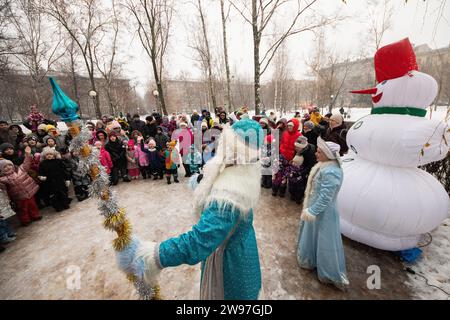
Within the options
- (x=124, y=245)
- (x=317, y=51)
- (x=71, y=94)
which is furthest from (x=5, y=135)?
(x=71, y=94)

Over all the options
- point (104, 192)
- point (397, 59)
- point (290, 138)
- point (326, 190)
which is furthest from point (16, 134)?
point (397, 59)

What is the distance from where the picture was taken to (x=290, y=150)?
17.6 ft

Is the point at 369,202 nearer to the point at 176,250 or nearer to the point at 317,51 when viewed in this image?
the point at 176,250

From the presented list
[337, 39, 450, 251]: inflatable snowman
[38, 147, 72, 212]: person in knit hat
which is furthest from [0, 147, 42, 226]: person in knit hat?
[337, 39, 450, 251]: inflatable snowman

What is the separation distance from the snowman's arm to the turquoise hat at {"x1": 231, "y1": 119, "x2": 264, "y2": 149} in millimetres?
1414

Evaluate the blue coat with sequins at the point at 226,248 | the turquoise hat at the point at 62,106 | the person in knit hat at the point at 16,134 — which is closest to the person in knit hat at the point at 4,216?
the person in knit hat at the point at 16,134

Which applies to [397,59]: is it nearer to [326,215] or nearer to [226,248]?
[326,215]

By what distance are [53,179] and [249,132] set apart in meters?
5.65

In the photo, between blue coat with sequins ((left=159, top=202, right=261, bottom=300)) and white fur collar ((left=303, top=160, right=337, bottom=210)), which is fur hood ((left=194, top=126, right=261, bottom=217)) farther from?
white fur collar ((left=303, top=160, right=337, bottom=210))

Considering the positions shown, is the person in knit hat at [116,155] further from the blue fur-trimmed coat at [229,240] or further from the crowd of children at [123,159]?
the blue fur-trimmed coat at [229,240]

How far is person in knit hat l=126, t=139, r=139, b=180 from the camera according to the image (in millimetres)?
6684

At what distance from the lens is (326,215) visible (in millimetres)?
2582

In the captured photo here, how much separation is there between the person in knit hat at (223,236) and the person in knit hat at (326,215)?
134cm
